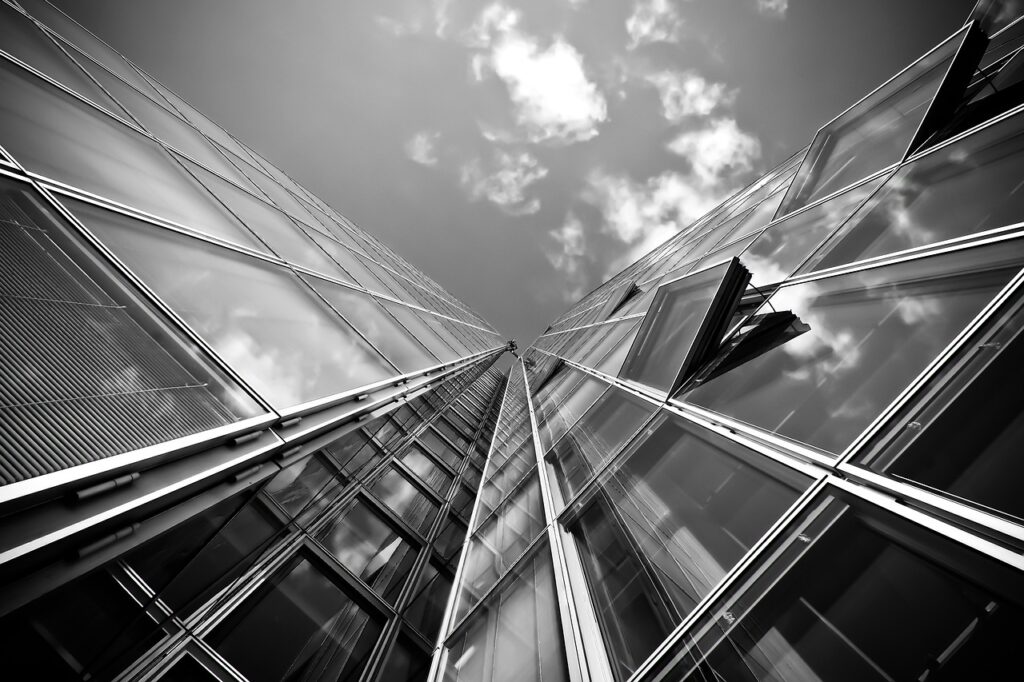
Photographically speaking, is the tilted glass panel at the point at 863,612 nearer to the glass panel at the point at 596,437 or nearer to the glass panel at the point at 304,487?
the glass panel at the point at 596,437

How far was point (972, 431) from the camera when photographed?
8.39 ft

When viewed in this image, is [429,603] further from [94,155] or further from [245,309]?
[94,155]

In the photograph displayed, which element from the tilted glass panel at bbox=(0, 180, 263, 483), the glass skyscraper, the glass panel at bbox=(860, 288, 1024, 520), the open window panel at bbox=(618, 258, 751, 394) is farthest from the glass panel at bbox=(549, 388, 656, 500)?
the tilted glass panel at bbox=(0, 180, 263, 483)

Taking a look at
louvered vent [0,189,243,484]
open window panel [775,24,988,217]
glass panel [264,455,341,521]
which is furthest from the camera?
open window panel [775,24,988,217]

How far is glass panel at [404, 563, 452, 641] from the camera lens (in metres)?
6.50

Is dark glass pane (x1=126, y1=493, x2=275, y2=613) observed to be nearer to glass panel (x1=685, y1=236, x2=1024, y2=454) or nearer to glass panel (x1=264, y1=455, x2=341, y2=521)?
glass panel (x1=264, y1=455, x2=341, y2=521)

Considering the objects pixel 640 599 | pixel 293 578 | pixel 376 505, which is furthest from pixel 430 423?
pixel 640 599

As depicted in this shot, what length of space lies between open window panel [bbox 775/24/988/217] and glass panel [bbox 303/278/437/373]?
8.11 m

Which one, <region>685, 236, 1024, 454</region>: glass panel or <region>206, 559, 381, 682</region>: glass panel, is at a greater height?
<region>685, 236, 1024, 454</region>: glass panel

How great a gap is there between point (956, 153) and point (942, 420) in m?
4.15

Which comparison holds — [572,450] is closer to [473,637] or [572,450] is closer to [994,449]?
[473,637]

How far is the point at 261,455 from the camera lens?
3600 millimetres

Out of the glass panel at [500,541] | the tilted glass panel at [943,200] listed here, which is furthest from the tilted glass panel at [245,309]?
the tilted glass panel at [943,200]

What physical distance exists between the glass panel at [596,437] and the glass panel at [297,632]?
10.9 feet
